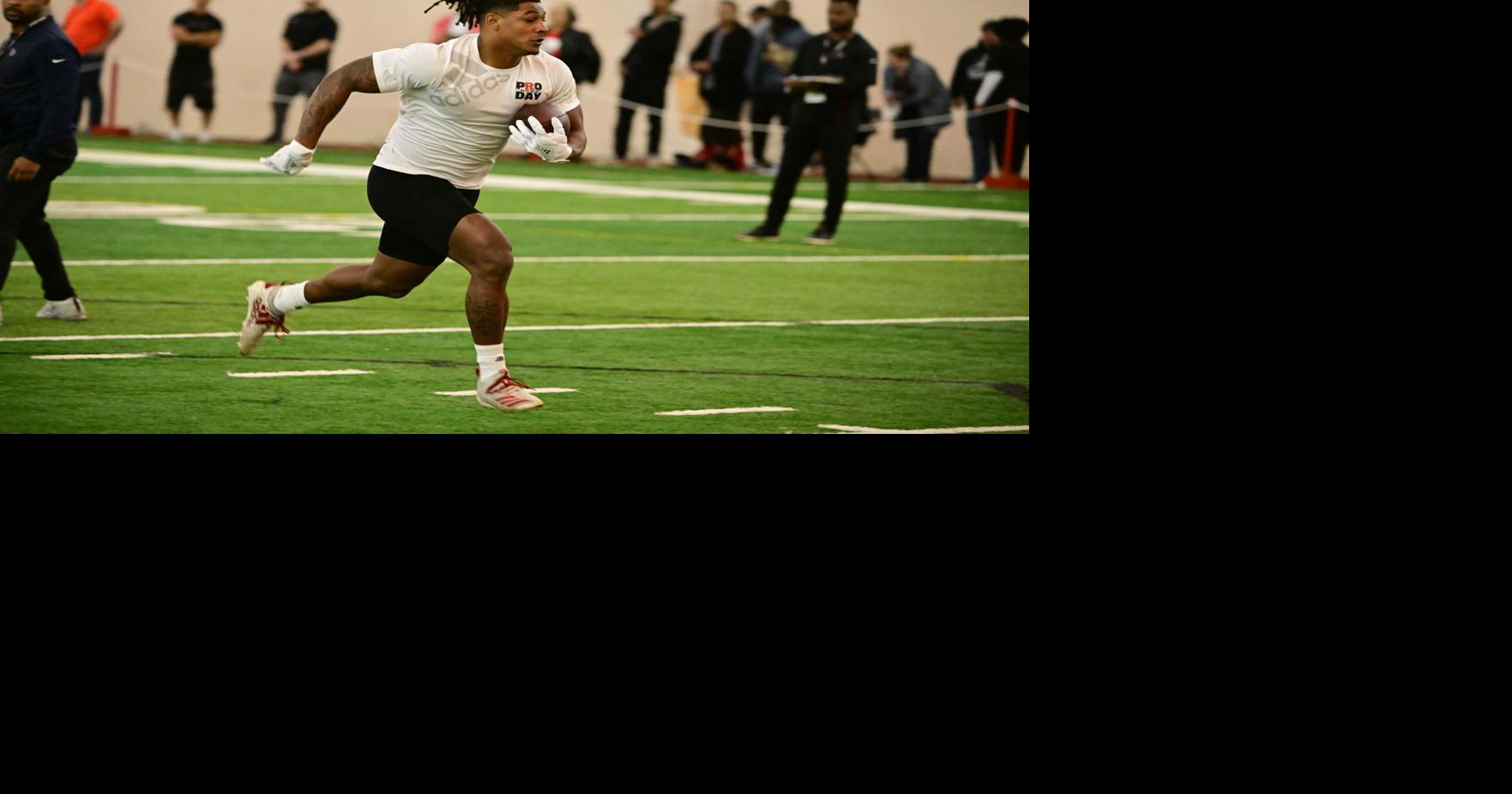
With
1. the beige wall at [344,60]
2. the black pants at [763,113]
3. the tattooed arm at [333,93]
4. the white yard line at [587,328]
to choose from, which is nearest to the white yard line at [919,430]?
the tattooed arm at [333,93]

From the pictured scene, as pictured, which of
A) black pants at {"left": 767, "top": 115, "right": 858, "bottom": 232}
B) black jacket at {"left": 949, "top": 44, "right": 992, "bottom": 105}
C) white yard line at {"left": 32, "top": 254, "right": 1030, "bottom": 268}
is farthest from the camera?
black jacket at {"left": 949, "top": 44, "right": 992, "bottom": 105}

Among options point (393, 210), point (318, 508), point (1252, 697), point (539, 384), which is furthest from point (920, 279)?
point (1252, 697)

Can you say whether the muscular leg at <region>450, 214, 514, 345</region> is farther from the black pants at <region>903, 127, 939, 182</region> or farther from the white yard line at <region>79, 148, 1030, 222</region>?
the black pants at <region>903, 127, 939, 182</region>

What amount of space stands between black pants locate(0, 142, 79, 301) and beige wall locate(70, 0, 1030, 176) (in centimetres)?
1811

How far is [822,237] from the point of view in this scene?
15367 millimetres

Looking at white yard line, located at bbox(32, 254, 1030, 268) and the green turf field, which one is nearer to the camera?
the green turf field

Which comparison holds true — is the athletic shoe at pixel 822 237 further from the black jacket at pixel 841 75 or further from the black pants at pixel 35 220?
the black pants at pixel 35 220

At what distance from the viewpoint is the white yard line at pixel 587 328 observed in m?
9.03

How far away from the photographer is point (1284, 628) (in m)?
5.10

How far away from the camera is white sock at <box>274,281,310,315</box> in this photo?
26.8 ft

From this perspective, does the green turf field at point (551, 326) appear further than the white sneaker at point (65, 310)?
No

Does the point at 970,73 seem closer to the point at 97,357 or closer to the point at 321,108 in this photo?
the point at 97,357

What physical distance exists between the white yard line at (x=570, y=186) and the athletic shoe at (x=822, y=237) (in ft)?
11.0

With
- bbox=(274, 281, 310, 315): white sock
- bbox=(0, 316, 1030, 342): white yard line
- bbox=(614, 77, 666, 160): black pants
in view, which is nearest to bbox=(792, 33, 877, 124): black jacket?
bbox=(0, 316, 1030, 342): white yard line
